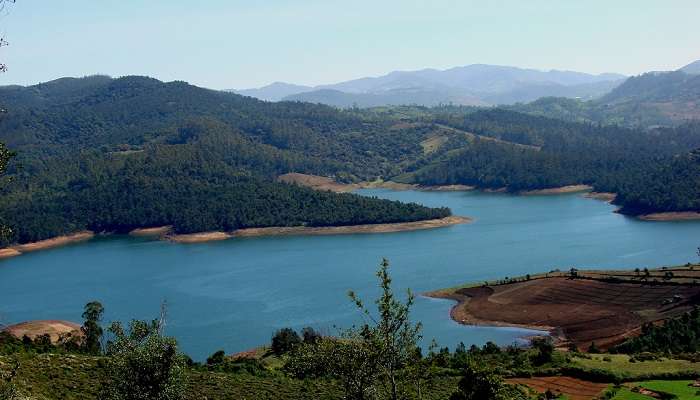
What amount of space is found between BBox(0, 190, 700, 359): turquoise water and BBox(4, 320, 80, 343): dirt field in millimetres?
7194

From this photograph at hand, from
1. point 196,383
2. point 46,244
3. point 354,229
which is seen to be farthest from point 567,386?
point 46,244

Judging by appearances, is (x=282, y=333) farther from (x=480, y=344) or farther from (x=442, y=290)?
(x=442, y=290)

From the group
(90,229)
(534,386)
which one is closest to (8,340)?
(534,386)

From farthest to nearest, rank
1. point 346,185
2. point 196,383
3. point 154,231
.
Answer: point 346,185 < point 154,231 < point 196,383

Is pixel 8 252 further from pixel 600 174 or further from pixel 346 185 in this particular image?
pixel 600 174

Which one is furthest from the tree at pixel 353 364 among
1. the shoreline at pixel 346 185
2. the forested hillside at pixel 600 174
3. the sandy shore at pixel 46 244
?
the shoreline at pixel 346 185

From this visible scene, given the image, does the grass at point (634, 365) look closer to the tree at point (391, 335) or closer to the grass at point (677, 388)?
the grass at point (677, 388)

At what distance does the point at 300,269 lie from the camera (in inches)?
3750

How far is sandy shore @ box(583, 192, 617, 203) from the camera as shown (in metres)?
150

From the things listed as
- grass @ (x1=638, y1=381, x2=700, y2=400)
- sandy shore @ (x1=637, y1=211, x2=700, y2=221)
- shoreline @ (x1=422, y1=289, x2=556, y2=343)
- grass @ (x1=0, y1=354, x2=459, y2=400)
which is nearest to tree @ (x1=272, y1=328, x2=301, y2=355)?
grass @ (x1=0, y1=354, x2=459, y2=400)

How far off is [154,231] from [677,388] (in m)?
115

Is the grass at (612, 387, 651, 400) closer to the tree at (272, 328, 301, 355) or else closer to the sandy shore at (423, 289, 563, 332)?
the tree at (272, 328, 301, 355)

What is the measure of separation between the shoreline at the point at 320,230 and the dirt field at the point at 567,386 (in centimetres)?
8320

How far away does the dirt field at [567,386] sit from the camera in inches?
1467
